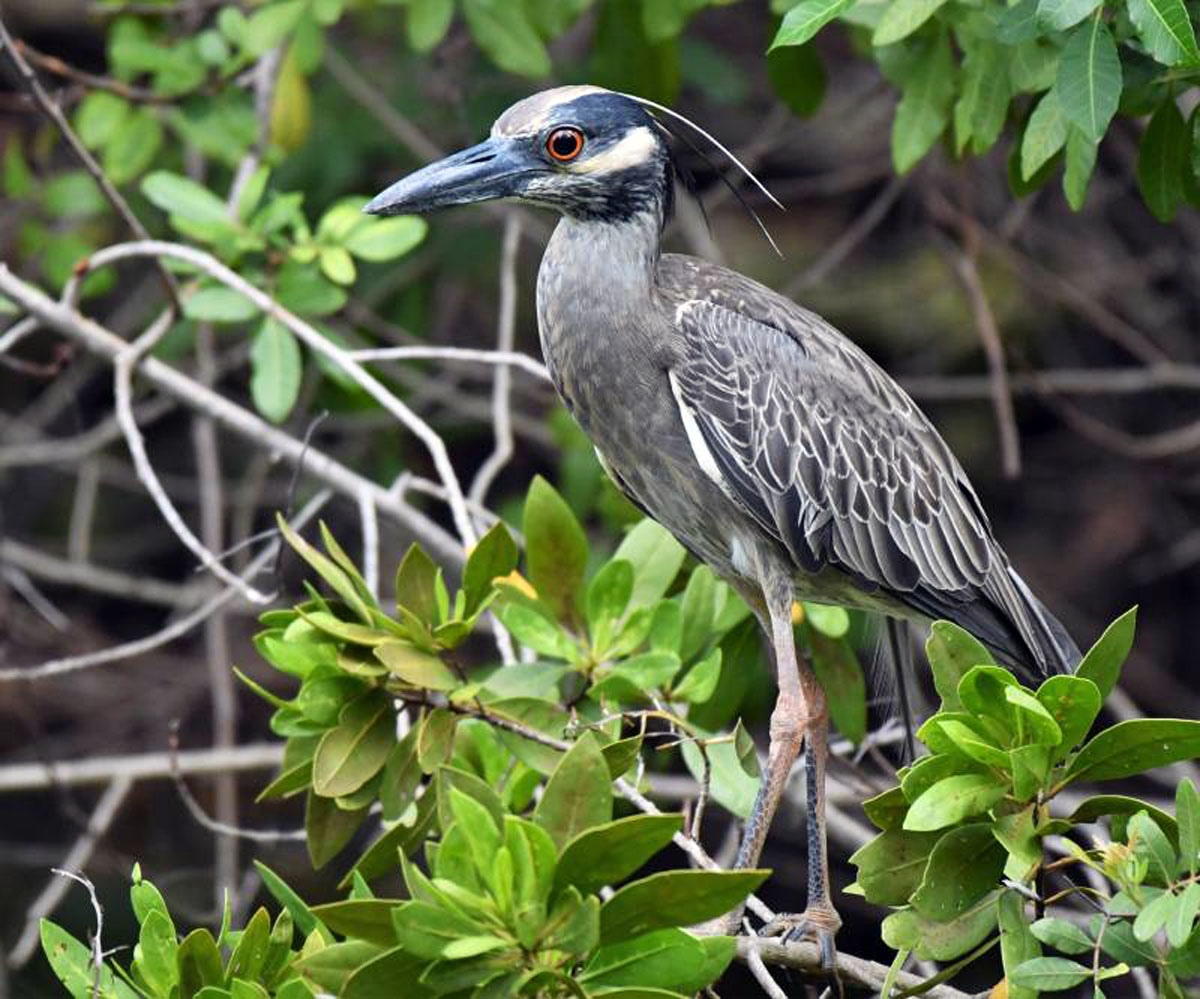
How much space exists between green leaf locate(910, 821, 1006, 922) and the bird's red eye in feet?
4.37

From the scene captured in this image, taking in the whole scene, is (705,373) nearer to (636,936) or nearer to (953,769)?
(953,769)

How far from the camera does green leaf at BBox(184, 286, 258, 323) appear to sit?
3.41 meters

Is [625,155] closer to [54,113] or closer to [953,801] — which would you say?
[54,113]

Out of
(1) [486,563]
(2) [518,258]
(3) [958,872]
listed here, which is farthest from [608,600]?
(2) [518,258]

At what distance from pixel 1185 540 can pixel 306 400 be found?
2.86m

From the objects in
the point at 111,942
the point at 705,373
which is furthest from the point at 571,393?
the point at 111,942

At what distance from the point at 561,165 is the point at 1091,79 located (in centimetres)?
91

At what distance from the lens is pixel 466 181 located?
9.52ft

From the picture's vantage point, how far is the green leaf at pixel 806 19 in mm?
2404

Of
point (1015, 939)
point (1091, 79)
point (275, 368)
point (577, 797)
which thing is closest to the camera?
point (577, 797)

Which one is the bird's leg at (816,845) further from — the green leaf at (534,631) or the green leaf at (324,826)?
the green leaf at (324,826)

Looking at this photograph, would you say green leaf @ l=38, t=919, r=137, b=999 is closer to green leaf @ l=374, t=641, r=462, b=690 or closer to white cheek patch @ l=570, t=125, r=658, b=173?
green leaf @ l=374, t=641, r=462, b=690

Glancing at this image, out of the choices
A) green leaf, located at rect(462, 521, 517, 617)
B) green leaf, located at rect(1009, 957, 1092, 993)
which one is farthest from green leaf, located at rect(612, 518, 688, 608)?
green leaf, located at rect(1009, 957, 1092, 993)

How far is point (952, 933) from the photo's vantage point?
2156 mm
